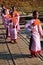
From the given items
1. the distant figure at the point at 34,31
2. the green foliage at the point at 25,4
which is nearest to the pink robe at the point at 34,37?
the distant figure at the point at 34,31

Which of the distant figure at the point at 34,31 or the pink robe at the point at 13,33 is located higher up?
the distant figure at the point at 34,31

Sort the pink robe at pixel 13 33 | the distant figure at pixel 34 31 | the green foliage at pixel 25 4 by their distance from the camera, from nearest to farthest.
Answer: the distant figure at pixel 34 31, the pink robe at pixel 13 33, the green foliage at pixel 25 4

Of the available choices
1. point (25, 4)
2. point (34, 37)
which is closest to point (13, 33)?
point (34, 37)

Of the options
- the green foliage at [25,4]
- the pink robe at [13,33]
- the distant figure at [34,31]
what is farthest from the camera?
the green foliage at [25,4]

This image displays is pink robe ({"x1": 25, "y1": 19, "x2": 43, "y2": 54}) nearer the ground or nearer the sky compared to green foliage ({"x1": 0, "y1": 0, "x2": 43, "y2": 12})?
nearer the sky

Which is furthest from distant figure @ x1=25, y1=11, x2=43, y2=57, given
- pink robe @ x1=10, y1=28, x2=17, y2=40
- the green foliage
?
the green foliage

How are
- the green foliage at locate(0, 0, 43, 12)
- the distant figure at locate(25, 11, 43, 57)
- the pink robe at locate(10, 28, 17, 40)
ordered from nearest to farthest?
1. the distant figure at locate(25, 11, 43, 57)
2. the pink robe at locate(10, 28, 17, 40)
3. the green foliage at locate(0, 0, 43, 12)

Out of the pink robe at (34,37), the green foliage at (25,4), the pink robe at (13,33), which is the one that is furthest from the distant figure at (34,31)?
the green foliage at (25,4)

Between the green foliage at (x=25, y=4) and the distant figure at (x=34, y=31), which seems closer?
the distant figure at (x=34, y=31)

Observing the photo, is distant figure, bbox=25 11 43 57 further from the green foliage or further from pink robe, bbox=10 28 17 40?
the green foliage

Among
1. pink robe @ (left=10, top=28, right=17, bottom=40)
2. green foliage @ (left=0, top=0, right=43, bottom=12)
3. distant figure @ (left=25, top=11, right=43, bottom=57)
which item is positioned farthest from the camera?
green foliage @ (left=0, top=0, right=43, bottom=12)

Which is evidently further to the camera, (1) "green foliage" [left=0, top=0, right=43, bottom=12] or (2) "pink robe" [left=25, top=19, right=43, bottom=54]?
(1) "green foliage" [left=0, top=0, right=43, bottom=12]

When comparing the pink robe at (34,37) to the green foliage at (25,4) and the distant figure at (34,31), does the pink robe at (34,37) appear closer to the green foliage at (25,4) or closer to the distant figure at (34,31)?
the distant figure at (34,31)

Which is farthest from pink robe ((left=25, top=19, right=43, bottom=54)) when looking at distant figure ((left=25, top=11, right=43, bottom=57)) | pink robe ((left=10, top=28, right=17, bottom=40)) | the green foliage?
the green foliage
